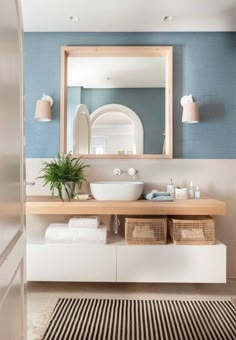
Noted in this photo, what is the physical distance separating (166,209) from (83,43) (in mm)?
1769


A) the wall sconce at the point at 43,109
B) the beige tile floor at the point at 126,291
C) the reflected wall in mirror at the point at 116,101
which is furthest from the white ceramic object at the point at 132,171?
the beige tile floor at the point at 126,291

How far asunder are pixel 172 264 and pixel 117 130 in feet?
4.35

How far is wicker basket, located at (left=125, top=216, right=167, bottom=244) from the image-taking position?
2.78 meters

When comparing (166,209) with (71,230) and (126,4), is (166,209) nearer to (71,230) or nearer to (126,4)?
(71,230)

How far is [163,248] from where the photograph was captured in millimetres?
2742

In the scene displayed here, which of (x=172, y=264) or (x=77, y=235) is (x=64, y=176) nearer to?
(x=77, y=235)

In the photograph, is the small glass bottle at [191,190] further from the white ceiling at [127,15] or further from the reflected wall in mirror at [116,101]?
the white ceiling at [127,15]

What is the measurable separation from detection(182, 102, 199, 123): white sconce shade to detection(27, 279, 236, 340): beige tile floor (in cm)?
149

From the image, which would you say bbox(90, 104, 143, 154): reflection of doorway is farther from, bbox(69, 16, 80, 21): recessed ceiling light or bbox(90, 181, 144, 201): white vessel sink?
bbox(69, 16, 80, 21): recessed ceiling light

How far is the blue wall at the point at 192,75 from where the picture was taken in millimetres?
3248

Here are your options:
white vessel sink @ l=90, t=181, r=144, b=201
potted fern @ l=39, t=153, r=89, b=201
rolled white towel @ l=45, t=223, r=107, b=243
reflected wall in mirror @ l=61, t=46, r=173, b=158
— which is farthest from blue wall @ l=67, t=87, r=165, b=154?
rolled white towel @ l=45, t=223, r=107, b=243

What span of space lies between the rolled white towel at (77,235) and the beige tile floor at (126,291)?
472 millimetres

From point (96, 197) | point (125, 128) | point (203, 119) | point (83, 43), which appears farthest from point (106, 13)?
point (96, 197)

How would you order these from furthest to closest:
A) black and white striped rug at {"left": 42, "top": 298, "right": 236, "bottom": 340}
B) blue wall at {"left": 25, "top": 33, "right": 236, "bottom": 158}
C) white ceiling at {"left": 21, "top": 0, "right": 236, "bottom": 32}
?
1. blue wall at {"left": 25, "top": 33, "right": 236, "bottom": 158}
2. white ceiling at {"left": 21, "top": 0, "right": 236, "bottom": 32}
3. black and white striped rug at {"left": 42, "top": 298, "right": 236, "bottom": 340}
